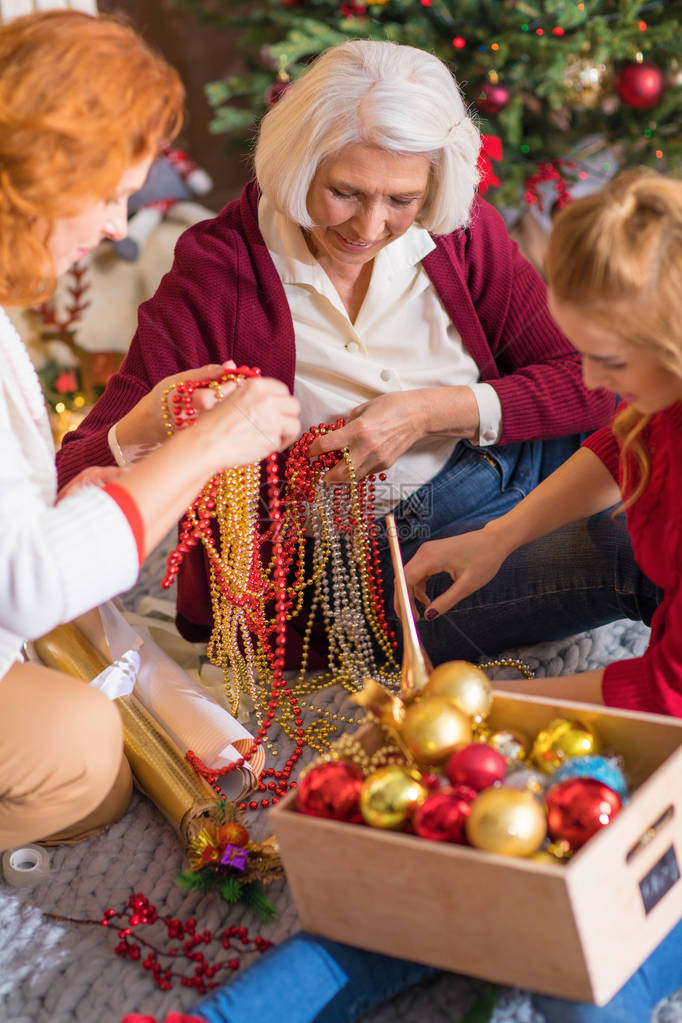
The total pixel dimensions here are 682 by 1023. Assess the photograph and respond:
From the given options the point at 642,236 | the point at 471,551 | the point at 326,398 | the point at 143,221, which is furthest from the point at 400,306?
the point at 143,221

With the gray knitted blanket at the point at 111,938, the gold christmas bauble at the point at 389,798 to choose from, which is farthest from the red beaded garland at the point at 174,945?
the gold christmas bauble at the point at 389,798

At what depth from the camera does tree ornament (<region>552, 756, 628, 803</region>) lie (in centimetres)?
80

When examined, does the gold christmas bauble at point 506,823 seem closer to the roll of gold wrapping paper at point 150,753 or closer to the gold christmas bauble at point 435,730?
the gold christmas bauble at point 435,730

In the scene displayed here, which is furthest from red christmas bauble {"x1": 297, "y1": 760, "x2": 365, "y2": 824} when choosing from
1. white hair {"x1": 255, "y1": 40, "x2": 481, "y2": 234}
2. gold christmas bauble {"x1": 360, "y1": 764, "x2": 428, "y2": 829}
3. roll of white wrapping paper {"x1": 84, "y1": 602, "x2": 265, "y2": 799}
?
white hair {"x1": 255, "y1": 40, "x2": 481, "y2": 234}

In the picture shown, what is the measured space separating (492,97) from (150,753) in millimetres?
1405

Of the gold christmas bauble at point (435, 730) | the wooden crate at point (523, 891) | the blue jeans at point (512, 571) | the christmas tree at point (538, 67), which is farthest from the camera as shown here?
the christmas tree at point (538, 67)

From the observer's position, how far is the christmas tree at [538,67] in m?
1.91

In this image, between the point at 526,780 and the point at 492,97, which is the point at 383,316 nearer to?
the point at 526,780

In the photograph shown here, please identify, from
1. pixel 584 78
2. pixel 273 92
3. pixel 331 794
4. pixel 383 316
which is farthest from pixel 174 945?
pixel 584 78

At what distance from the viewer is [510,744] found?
0.84m

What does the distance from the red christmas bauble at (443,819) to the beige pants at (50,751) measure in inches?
14.4

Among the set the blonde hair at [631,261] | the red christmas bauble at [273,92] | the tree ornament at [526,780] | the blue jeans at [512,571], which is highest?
the blonde hair at [631,261]

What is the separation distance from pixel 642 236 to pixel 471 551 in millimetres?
423

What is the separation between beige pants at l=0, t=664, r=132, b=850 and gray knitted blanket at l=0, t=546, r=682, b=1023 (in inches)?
2.8
